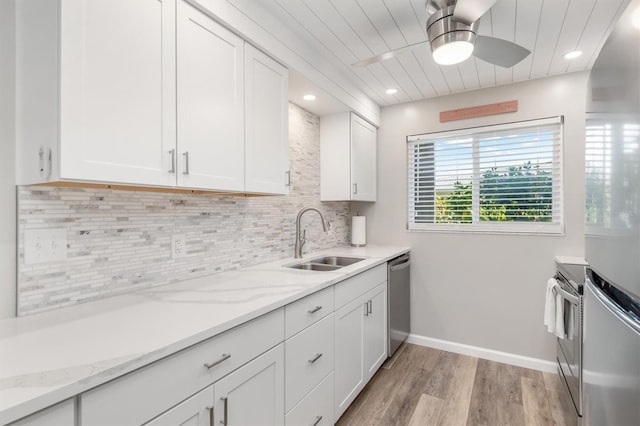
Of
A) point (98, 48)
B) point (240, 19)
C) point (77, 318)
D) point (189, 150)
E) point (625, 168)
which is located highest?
point (240, 19)

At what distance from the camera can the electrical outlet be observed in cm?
164

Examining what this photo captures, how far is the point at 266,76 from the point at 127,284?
1.30 m

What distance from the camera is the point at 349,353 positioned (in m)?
2.01

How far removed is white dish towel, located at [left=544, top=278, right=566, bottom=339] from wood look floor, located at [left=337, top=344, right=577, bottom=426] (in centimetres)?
43

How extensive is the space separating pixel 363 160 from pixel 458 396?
2.08 metres

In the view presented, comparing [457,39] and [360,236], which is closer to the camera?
[457,39]

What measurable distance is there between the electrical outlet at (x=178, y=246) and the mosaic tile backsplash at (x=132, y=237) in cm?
2

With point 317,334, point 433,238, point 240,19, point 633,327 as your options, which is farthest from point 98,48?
point 433,238

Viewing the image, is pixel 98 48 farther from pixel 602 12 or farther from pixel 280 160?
pixel 602 12

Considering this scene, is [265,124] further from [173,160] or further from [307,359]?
[307,359]

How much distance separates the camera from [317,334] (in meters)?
1.66

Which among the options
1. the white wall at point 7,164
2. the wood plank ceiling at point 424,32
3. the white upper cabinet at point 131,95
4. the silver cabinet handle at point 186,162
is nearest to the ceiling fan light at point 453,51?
the wood plank ceiling at point 424,32

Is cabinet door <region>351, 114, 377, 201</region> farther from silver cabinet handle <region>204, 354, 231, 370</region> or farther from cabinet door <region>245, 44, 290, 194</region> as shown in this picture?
silver cabinet handle <region>204, 354, 231, 370</region>

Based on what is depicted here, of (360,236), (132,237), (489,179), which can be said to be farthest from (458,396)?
(132,237)
